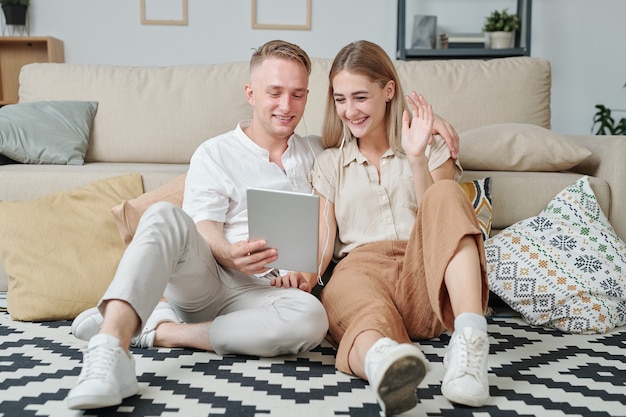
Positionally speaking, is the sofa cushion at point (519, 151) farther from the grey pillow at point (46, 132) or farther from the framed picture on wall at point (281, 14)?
the framed picture on wall at point (281, 14)

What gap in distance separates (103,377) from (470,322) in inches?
27.6

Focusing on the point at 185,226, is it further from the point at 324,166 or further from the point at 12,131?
the point at 12,131

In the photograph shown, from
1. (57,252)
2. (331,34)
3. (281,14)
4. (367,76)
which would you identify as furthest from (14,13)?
(367,76)

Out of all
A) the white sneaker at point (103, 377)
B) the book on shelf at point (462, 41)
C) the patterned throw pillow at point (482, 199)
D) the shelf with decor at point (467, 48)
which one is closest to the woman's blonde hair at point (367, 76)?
the patterned throw pillow at point (482, 199)

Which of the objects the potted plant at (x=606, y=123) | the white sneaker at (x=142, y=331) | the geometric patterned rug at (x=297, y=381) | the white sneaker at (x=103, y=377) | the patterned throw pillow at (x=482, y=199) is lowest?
the geometric patterned rug at (x=297, y=381)

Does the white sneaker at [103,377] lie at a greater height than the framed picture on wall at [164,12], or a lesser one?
lesser

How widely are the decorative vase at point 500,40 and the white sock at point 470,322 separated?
2834mm

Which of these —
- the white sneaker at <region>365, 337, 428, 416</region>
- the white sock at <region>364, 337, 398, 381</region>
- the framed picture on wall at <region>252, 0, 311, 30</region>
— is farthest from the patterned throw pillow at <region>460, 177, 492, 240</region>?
the framed picture on wall at <region>252, 0, 311, 30</region>

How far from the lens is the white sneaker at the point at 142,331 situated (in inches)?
63.3

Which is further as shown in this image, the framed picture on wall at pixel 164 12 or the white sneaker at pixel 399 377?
the framed picture on wall at pixel 164 12

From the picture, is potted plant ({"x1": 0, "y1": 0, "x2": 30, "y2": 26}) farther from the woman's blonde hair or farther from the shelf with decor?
the woman's blonde hair

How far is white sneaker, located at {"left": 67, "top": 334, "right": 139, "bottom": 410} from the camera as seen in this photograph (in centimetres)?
117

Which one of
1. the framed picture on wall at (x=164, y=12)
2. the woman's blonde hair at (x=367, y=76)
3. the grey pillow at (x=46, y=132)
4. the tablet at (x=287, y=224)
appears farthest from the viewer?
the framed picture on wall at (x=164, y=12)

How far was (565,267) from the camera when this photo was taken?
1.91m
